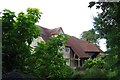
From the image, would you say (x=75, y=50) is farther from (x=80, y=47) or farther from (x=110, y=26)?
(x=110, y=26)

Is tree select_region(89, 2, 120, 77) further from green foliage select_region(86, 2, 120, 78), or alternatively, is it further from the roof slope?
the roof slope

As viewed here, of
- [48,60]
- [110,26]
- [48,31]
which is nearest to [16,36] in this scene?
[48,60]

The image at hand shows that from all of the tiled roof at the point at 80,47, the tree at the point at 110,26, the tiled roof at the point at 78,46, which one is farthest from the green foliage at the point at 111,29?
the tiled roof at the point at 80,47

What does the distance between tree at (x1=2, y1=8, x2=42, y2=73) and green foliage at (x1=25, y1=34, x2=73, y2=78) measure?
436 millimetres

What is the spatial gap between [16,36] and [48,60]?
1.94m

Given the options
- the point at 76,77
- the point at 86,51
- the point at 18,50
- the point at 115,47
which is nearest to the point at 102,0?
the point at 115,47

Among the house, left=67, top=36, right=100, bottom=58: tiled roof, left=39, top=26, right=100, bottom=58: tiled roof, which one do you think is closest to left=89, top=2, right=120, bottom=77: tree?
the house

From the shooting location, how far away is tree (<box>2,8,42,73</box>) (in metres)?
13.3

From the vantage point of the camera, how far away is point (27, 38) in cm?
1375

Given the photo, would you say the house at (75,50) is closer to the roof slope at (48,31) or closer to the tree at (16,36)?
the roof slope at (48,31)

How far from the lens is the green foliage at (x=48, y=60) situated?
13.8 metres

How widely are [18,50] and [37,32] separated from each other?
129 centimetres

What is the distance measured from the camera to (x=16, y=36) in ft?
44.4

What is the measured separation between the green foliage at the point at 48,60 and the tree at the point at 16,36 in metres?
0.44
